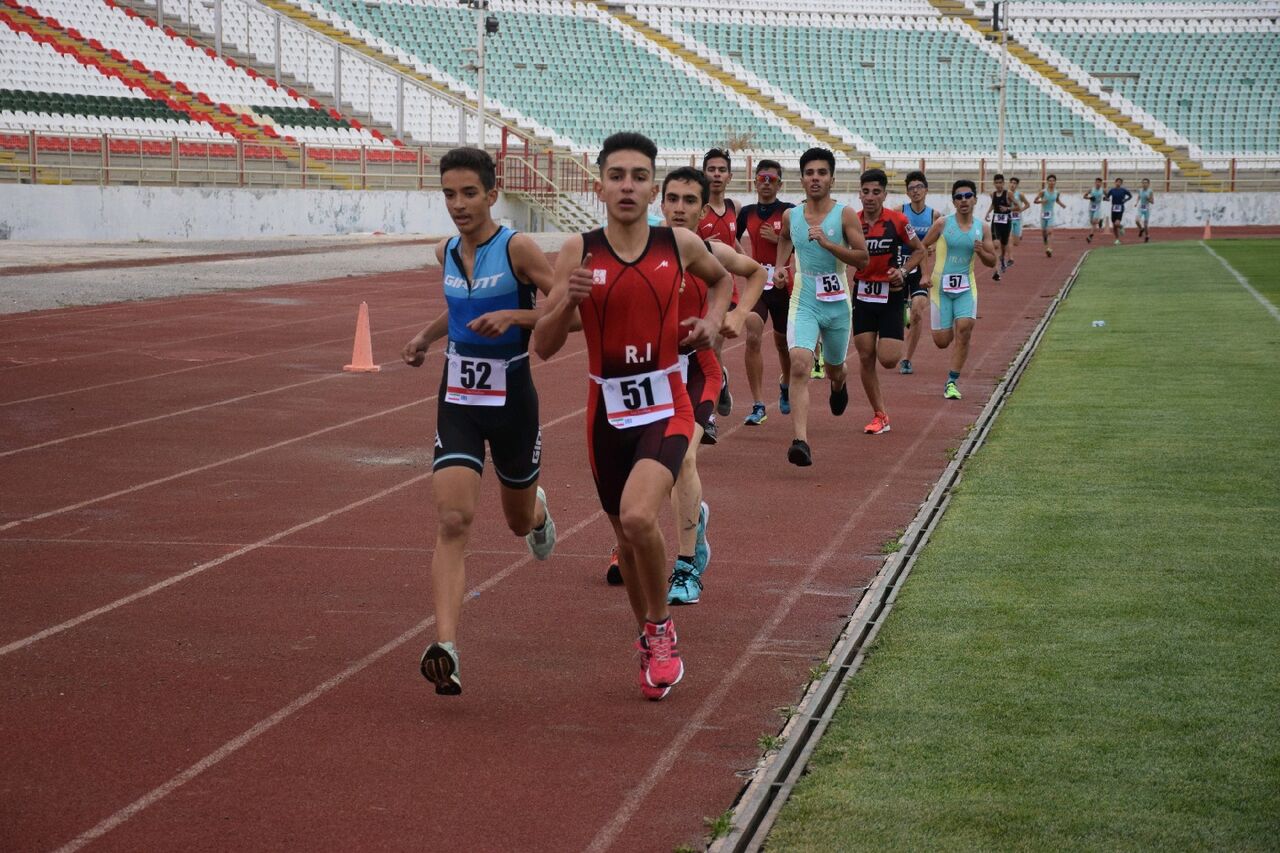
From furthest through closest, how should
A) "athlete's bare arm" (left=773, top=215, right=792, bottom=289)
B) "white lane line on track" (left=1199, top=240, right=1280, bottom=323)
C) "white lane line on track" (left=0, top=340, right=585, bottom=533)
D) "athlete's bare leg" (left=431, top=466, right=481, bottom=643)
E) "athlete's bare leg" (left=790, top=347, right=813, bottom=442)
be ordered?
"white lane line on track" (left=1199, top=240, right=1280, bottom=323)
"athlete's bare arm" (left=773, top=215, right=792, bottom=289)
"athlete's bare leg" (left=790, top=347, right=813, bottom=442)
"white lane line on track" (left=0, top=340, right=585, bottom=533)
"athlete's bare leg" (left=431, top=466, right=481, bottom=643)

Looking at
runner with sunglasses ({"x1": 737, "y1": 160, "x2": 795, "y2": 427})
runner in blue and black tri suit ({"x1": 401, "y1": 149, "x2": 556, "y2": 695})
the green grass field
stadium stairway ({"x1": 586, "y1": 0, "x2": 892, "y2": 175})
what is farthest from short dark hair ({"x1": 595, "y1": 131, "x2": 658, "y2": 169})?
stadium stairway ({"x1": 586, "y1": 0, "x2": 892, "y2": 175})

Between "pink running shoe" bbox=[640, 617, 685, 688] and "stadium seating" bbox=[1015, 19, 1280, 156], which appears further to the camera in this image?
"stadium seating" bbox=[1015, 19, 1280, 156]

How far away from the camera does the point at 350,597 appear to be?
295 inches

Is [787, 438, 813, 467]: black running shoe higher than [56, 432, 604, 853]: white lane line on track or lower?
higher

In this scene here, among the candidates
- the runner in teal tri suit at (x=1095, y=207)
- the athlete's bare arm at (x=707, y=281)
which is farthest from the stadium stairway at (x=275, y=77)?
the athlete's bare arm at (x=707, y=281)

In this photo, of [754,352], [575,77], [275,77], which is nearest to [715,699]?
[754,352]

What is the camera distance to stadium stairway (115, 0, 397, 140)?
46906 mm

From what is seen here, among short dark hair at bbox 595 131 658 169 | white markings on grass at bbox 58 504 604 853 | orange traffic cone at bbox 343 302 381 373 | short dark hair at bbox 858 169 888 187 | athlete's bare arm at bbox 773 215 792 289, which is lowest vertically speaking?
white markings on grass at bbox 58 504 604 853

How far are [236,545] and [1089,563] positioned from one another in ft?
14.6

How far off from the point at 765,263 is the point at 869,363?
120 cm

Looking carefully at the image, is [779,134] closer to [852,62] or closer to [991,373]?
[852,62]

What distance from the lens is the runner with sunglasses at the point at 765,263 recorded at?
40.0ft

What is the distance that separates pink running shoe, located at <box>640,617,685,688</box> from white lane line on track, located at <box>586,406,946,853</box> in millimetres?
163

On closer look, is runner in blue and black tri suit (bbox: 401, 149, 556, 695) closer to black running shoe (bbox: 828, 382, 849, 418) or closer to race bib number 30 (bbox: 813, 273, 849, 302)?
race bib number 30 (bbox: 813, 273, 849, 302)
